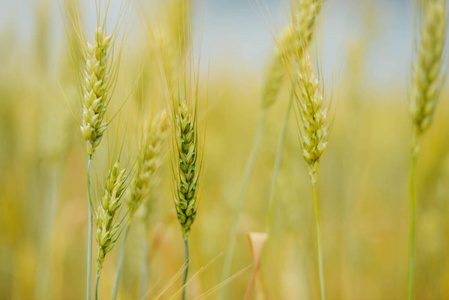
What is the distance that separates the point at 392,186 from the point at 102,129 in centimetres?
301

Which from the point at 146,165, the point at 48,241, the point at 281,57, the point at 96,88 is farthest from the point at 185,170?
the point at 48,241

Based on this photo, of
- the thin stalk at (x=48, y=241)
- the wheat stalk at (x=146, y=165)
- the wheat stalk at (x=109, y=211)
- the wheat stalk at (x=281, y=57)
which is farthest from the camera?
the thin stalk at (x=48, y=241)

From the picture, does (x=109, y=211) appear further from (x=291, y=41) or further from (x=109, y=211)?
(x=291, y=41)

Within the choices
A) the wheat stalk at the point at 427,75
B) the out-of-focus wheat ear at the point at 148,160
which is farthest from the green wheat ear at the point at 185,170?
the wheat stalk at the point at 427,75

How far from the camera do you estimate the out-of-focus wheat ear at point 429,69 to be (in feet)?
3.12

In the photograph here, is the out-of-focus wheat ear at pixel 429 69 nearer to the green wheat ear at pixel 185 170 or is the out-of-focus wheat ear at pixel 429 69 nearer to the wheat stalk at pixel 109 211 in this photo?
the green wheat ear at pixel 185 170

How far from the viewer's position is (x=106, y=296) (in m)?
1.77

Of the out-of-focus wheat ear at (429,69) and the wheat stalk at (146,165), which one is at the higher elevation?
the out-of-focus wheat ear at (429,69)

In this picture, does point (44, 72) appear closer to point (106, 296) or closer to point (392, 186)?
point (106, 296)

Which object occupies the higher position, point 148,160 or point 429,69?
point 429,69

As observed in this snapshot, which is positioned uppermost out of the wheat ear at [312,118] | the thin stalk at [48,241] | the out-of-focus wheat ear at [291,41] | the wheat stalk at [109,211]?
the out-of-focus wheat ear at [291,41]

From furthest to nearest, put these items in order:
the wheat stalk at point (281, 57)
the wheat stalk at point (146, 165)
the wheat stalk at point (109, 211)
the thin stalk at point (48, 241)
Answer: the thin stalk at point (48, 241)
the wheat stalk at point (281, 57)
the wheat stalk at point (146, 165)
the wheat stalk at point (109, 211)

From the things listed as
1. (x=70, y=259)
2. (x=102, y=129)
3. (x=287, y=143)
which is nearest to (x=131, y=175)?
(x=102, y=129)

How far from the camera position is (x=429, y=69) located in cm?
97
